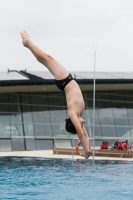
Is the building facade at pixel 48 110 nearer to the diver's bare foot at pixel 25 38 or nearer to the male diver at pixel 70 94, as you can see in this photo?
the diver's bare foot at pixel 25 38

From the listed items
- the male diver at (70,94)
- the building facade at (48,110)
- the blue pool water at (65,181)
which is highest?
the building facade at (48,110)

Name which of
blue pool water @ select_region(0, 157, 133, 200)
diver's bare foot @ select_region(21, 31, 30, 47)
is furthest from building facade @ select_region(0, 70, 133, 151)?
diver's bare foot @ select_region(21, 31, 30, 47)

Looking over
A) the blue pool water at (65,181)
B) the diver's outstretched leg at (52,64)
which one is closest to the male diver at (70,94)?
the diver's outstretched leg at (52,64)

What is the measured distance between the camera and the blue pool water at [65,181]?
37.9ft

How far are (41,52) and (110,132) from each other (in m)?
26.7

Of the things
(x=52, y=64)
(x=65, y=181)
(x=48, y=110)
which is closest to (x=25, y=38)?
(x=52, y=64)

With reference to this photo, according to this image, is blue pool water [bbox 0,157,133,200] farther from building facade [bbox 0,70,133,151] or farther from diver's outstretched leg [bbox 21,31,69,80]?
building facade [bbox 0,70,133,151]

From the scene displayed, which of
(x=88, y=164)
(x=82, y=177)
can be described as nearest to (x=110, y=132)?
(x=88, y=164)

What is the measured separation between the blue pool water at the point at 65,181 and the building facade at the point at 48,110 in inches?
452

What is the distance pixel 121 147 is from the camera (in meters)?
24.7

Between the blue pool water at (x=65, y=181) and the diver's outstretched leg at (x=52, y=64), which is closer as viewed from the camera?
the diver's outstretched leg at (x=52, y=64)

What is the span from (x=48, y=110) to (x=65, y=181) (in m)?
18.8

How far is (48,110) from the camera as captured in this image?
1292 inches

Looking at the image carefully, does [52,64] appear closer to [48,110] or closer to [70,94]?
[70,94]
